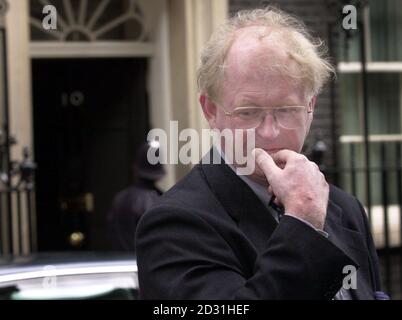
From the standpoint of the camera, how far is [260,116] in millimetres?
1671

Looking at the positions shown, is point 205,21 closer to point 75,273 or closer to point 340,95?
point 340,95

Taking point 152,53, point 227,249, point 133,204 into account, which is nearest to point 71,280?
point 227,249

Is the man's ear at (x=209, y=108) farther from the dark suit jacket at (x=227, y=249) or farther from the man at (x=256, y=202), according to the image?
the dark suit jacket at (x=227, y=249)

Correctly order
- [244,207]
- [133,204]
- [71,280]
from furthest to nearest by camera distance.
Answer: [133,204], [71,280], [244,207]

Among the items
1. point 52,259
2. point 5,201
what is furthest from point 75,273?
point 5,201

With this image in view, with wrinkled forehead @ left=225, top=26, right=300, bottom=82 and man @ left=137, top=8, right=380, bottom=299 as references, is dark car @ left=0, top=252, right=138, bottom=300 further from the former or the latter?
wrinkled forehead @ left=225, top=26, right=300, bottom=82

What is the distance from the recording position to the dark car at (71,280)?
344 cm

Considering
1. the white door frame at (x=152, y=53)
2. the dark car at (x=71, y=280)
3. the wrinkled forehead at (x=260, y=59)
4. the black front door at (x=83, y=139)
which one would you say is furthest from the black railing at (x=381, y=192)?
the wrinkled forehead at (x=260, y=59)

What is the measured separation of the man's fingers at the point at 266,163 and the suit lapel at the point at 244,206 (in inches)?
5.0

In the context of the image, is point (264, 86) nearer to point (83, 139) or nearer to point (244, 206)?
point (244, 206)

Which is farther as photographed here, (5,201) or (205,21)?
(205,21)

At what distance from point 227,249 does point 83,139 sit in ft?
21.9

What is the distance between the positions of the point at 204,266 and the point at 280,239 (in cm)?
16
